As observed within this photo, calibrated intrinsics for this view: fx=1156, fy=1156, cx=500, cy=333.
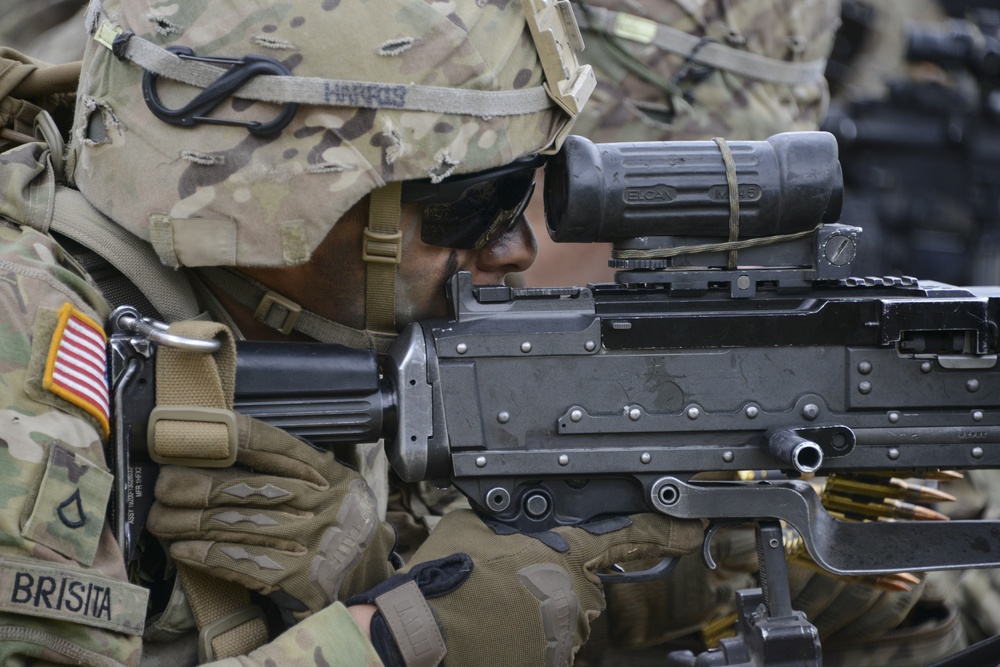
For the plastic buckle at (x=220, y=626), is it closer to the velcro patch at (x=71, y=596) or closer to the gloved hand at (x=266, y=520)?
the gloved hand at (x=266, y=520)

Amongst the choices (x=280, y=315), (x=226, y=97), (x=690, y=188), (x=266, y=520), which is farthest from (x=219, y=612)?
(x=690, y=188)

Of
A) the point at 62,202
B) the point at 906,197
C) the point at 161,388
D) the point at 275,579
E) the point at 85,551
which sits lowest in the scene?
the point at 906,197

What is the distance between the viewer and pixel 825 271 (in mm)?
2297

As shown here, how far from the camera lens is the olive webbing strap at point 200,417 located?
6.56 ft

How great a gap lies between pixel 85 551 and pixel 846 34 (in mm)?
7366

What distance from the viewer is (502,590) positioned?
2107 millimetres

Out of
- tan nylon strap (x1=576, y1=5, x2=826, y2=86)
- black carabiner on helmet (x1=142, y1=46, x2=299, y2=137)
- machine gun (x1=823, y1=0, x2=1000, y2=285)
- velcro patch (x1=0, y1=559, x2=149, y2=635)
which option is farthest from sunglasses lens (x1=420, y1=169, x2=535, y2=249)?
machine gun (x1=823, y1=0, x2=1000, y2=285)

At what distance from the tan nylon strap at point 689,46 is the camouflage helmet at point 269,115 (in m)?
1.82

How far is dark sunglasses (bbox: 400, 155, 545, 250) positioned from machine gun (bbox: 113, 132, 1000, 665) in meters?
0.08

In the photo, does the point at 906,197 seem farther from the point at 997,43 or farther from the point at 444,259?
the point at 444,259

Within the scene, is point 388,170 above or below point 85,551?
above

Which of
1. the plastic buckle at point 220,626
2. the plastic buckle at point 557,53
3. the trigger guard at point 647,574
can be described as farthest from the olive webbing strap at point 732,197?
the plastic buckle at point 220,626

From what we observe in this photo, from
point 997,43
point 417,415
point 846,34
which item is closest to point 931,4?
point 846,34

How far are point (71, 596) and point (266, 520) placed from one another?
39 cm
